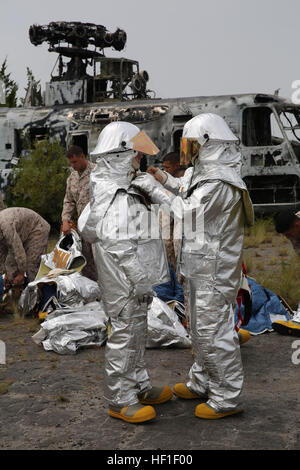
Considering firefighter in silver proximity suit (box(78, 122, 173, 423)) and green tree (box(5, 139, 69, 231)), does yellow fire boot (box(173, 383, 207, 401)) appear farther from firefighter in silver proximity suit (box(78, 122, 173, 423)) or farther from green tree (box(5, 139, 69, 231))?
green tree (box(5, 139, 69, 231))

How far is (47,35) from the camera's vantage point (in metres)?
13.7

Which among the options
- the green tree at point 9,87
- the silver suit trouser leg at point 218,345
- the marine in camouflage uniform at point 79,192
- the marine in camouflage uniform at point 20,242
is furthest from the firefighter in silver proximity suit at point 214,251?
the green tree at point 9,87

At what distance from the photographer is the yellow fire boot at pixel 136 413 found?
348cm

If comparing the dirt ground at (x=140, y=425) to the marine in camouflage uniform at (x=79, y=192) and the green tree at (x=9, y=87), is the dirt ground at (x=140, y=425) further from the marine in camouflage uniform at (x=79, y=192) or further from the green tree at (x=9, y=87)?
the green tree at (x=9, y=87)

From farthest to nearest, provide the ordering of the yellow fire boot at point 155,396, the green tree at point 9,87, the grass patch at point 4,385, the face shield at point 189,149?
1. the green tree at point 9,87
2. the grass patch at point 4,385
3. the yellow fire boot at point 155,396
4. the face shield at point 189,149

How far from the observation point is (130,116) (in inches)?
460

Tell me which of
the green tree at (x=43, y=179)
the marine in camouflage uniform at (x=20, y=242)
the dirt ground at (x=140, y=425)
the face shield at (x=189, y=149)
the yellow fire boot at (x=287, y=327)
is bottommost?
the dirt ground at (x=140, y=425)

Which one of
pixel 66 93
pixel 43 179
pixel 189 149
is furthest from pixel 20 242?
pixel 66 93

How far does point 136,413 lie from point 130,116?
350 inches

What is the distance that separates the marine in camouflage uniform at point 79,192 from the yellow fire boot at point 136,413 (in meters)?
3.20

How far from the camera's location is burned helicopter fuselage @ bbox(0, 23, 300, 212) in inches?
434

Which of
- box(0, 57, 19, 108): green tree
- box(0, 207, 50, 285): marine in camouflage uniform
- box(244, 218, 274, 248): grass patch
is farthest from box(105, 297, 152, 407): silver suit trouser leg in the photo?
box(0, 57, 19, 108): green tree

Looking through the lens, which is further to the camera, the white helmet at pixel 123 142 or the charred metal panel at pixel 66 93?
the charred metal panel at pixel 66 93
